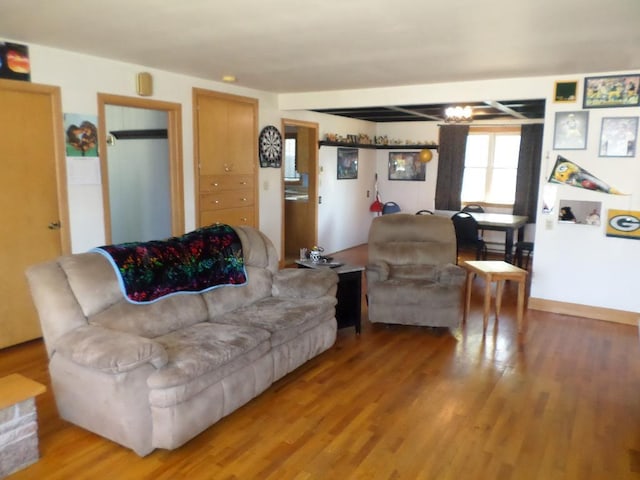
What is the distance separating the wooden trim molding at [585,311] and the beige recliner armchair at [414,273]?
3.93 ft

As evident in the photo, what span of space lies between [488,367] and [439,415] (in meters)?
0.88

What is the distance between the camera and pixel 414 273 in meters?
4.48

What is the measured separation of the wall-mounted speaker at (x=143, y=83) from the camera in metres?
4.44

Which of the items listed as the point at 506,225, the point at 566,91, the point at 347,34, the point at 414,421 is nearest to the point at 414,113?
the point at 506,225

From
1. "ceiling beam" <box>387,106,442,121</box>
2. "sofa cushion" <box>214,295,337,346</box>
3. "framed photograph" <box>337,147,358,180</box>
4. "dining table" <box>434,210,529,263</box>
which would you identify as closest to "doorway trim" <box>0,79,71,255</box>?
"sofa cushion" <box>214,295,337,346</box>

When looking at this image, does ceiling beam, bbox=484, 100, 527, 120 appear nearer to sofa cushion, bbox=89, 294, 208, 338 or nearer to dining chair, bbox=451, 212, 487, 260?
dining chair, bbox=451, 212, 487, 260

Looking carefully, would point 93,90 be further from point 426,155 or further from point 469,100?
point 426,155

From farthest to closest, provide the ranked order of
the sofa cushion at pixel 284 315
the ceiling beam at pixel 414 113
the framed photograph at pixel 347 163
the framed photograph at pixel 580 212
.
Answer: the framed photograph at pixel 347 163
the ceiling beam at pixel 414 113
the framed photograph at pixel 580 212
the sofa cushion at pixel 284 315

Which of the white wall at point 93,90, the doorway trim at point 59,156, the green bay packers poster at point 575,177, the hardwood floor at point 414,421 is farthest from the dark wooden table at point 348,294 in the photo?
the green bay packers poster at point 575,177

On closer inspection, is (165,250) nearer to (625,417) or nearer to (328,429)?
(328,429)

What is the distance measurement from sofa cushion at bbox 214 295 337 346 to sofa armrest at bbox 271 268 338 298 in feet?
0.18

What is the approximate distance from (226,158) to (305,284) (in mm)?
2370

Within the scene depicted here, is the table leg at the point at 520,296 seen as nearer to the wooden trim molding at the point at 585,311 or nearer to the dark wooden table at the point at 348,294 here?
the wooden trim molding at the point at 585,311

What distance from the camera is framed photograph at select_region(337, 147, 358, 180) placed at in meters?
7.97
